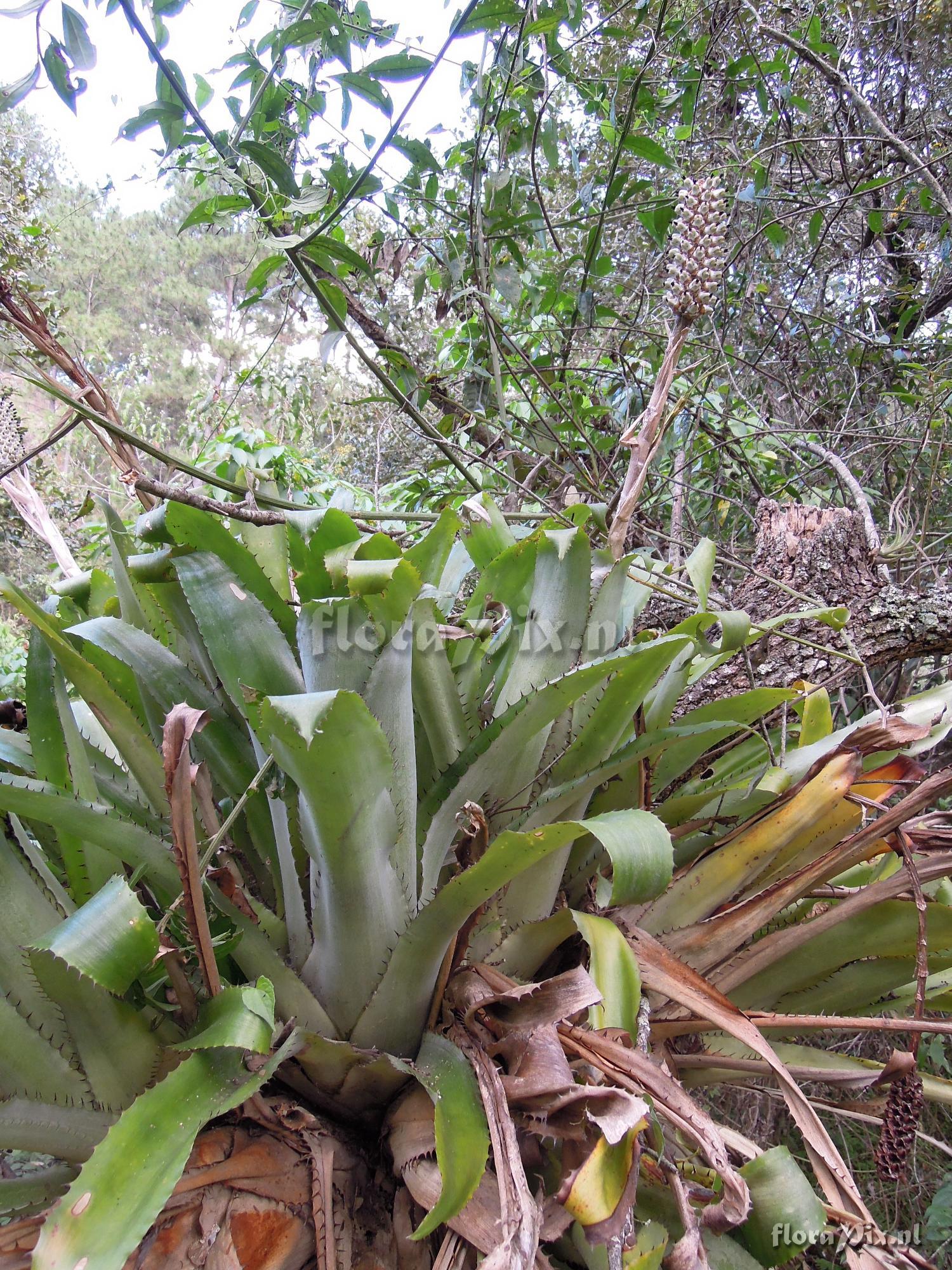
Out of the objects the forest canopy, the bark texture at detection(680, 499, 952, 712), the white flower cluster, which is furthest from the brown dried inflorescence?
the white flower cluster

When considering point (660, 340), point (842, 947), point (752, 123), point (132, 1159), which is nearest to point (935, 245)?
point (752, 123)

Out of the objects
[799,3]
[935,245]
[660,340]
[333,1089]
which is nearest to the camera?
[333,1089]

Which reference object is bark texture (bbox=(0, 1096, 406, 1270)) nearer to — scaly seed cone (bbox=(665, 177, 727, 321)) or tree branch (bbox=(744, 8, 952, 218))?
scaly seed cone (bbox=(665, 177, 727, 321))

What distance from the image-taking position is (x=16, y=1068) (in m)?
0.43

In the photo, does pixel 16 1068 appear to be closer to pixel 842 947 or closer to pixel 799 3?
pixel 842 947

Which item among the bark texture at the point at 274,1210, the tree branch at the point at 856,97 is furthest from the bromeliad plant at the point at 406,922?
the tree branch at the point at 856,97

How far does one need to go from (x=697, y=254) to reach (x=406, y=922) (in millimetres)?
622

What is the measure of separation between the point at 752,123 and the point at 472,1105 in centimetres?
285

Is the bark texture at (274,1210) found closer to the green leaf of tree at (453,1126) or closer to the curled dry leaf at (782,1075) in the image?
the green leaf of tree at (453,1126)

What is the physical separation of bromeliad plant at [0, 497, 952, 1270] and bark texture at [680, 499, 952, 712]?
0.27 metres

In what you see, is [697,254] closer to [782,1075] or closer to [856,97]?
[782,1075]

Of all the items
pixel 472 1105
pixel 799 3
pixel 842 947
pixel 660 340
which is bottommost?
pixel 842 947

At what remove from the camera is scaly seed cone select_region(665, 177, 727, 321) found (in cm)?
63

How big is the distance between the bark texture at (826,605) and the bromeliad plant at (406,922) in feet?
0.88
